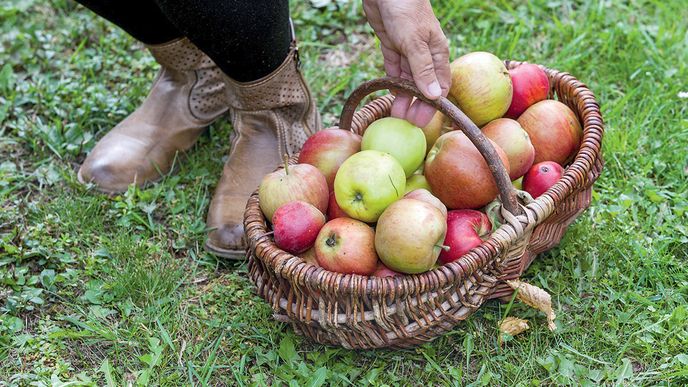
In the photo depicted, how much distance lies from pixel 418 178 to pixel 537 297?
432 mm

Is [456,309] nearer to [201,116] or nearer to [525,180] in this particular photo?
[525,180]

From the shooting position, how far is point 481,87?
2.07 m

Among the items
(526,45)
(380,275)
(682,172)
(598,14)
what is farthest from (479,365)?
(598,14)

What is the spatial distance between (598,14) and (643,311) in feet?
4.92

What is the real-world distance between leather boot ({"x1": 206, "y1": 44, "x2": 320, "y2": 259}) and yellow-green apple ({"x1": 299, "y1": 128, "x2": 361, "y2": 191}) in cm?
30

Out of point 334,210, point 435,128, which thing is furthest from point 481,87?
point 334,210

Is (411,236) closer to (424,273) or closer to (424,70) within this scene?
(424,273)

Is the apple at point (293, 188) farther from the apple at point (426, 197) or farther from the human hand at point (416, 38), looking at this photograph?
the human hand at point (416, 38)

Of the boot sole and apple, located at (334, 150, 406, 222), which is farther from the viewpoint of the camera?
the boot sole

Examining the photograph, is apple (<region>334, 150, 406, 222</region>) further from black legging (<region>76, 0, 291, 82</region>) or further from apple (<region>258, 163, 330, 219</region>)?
black legging (<region>76, 0, 291, 82</region>)

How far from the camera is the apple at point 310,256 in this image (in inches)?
72.9

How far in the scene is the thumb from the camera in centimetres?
180

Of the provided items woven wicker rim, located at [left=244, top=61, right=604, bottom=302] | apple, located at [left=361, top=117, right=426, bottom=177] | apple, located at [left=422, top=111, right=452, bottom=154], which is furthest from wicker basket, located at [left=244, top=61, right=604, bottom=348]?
apple, located at [left=422, top=111, right=452, bottom=154]

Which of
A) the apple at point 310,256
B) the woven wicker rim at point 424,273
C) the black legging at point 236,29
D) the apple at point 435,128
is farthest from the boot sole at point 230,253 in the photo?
the apple at point 435,128
